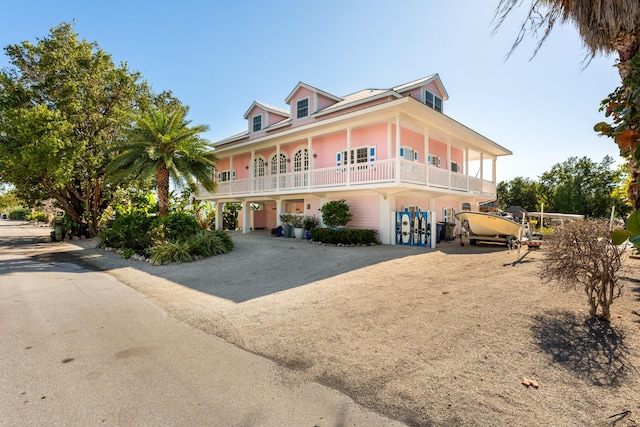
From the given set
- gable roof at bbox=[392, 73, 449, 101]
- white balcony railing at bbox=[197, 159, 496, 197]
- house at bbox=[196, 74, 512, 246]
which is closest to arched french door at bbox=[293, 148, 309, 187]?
house at bbox=[196, 74, 512, 246]

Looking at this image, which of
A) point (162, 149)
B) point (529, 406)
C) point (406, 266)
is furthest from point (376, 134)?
point (529, 406)

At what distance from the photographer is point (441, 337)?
429 cm

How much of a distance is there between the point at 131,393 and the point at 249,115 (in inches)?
917

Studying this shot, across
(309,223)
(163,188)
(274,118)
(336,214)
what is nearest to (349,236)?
(336,214)

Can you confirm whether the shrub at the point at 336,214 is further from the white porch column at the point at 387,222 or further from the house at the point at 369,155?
the white porch column at the point at 387,222

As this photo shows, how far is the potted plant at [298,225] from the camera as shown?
57.7 feet

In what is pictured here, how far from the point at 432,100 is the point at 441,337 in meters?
17.6

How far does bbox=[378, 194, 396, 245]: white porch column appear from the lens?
50.1 feet

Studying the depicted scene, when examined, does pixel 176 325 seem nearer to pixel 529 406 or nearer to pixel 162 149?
pixel 529 406

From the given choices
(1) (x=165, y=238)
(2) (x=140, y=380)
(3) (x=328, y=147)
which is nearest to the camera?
(2) (x=140, y=380)

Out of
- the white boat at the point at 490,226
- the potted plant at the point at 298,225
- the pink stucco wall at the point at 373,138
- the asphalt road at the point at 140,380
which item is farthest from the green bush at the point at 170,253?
the white boat at the point at 490,226

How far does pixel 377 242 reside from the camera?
15398 mm

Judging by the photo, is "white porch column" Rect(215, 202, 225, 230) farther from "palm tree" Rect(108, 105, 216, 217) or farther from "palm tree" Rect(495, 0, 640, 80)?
"palm tree" Rect(495, 0, 640, 80)

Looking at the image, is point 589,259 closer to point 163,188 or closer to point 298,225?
point 298,225
